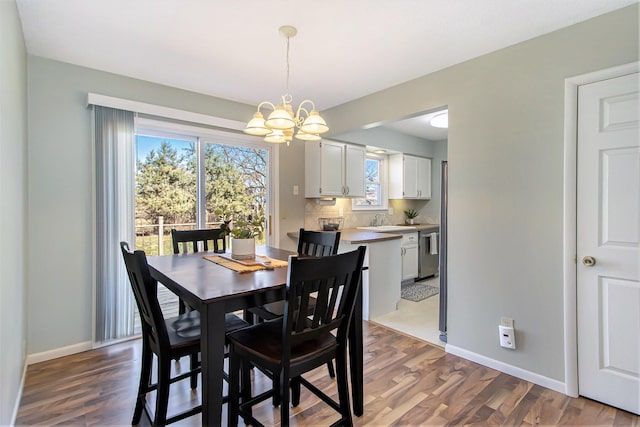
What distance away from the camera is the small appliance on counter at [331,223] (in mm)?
4348

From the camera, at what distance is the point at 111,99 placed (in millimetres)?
2746

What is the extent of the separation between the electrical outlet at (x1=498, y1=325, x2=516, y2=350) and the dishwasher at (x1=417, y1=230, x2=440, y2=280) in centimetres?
272

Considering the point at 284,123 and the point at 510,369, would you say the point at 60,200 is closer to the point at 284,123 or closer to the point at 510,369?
the point at 284,123

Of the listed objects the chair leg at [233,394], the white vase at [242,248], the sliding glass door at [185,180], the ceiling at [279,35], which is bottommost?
the chair leg at [233,394]

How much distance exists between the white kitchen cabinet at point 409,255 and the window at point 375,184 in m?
0.85

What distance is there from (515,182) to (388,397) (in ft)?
5.82

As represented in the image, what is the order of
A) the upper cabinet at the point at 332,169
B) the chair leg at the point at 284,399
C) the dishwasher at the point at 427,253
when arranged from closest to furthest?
the chair leg at the point at 284,399 < the upper cabinet at the point at 332,169 < the dishwasher at the point at 427,253

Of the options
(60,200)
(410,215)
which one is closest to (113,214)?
(60,200)

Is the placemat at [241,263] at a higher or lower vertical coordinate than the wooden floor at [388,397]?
higher

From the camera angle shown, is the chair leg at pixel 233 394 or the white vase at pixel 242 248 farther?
the white vase at pixel 242 248

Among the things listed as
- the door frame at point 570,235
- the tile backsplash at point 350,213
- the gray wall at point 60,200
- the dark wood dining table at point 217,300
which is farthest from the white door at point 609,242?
the gray wall at point 60,200

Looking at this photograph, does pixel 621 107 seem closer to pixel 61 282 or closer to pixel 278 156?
pixel 278 156

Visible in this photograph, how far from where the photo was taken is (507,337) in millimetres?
2367

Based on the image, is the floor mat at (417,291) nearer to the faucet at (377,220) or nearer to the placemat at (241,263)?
the faucet at (377,220)
